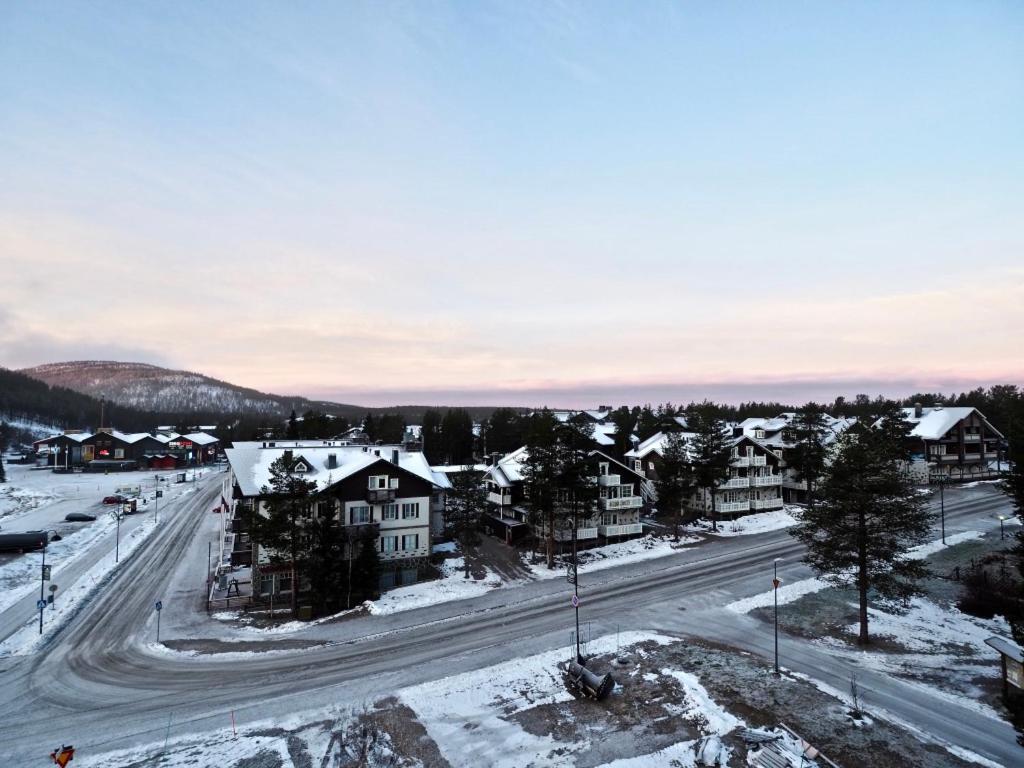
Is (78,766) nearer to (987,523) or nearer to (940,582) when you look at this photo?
(940,582)

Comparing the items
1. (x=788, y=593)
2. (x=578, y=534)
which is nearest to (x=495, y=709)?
(x=788, y=593)

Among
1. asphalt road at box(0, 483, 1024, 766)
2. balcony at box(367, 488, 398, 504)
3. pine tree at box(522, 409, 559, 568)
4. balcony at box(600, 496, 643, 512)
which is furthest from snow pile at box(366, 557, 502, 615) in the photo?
balcony at box(600, 496, 643, 512)

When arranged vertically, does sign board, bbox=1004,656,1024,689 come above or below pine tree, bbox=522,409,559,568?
below

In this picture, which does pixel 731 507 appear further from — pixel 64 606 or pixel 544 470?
pixel 64 606

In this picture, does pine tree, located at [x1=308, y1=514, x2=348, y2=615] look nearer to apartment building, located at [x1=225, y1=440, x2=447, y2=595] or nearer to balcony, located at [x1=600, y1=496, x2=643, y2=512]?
apartment building, located at [x1=225, y1=440, x2=447, y2=595]

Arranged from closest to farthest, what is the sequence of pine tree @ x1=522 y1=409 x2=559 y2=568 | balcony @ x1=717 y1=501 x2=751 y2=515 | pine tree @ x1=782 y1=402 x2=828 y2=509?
1. pine tree @ x1=522 y1=409 x2=559 y2=568
2. balcony @ x1=717 y1=501 x2=751 y2=515
3. pine tree @ x1=782 y1=402 x2=828 y2=509

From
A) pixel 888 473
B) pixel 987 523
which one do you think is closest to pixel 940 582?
pixel 888 473
